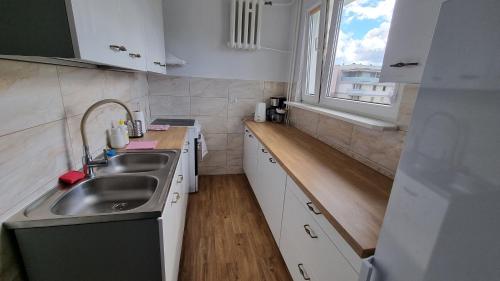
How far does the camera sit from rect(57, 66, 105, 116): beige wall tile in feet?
3.37

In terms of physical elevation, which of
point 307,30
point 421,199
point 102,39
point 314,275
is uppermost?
point 307,30

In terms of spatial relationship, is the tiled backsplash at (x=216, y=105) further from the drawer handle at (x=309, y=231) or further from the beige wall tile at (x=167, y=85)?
the drawer handle at (x=309, y=231)

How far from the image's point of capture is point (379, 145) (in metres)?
1.35

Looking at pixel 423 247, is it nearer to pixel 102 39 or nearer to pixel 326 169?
pixel 326 169

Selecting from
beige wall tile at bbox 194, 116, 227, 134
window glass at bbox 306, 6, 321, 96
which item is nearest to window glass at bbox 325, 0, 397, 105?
window glass at bbox 306, 6, 321, 96

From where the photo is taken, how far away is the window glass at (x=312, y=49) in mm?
2362

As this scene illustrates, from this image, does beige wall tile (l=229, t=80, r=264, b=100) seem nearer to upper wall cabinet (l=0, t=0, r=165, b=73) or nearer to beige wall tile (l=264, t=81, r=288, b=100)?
beige wall tile (l=264, t=81, r=288, b=100)

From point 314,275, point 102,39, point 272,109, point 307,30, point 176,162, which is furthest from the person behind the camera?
point 272,109

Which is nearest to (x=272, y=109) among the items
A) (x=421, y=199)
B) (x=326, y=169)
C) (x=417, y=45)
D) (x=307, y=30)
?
(x=307, y=30)

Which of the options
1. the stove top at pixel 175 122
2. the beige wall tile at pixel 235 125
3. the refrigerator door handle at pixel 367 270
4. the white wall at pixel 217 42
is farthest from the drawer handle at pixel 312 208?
the white wall at pixel 217 42

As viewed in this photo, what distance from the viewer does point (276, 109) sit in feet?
9.28

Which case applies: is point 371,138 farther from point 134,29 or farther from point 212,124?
point 212,124

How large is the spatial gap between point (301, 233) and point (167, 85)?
2.25 meters

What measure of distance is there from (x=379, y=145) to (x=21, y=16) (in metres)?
1.68
